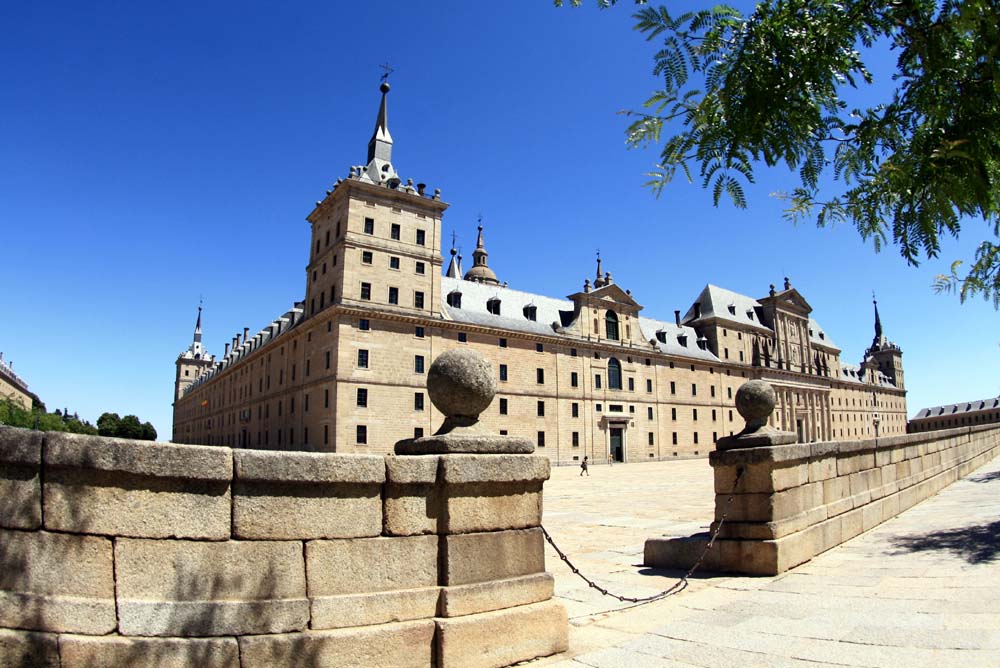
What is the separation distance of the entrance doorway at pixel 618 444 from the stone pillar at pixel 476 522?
4973 centimetres

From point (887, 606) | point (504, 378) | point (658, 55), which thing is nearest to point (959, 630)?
A: point (887, 606)

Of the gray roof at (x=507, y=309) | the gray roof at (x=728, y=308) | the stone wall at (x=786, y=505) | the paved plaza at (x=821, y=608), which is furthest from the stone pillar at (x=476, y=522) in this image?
the gray roof at (x=728, y=308)

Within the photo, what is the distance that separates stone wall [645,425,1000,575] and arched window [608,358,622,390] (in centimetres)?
4353

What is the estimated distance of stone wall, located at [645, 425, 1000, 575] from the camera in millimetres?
7215

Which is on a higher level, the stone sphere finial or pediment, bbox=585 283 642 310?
pediment, bbox=585 283 642 310

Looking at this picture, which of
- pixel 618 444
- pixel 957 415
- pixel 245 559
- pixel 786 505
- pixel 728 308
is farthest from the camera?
pixel 957 415

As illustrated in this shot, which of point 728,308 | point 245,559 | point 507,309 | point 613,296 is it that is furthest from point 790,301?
point 245,559

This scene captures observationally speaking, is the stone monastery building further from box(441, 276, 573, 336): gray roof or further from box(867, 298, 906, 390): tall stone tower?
box(867, 298, 906, 390): tall stone tower

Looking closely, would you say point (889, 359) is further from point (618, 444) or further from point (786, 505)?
point (786, 505)

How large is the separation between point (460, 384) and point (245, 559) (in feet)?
6.55

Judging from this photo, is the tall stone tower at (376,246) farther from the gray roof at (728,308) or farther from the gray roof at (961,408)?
the gray roof at (961,408)

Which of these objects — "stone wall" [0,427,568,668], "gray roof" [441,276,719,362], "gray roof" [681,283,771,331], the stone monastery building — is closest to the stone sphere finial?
"stone wall" [0,427,568,668]

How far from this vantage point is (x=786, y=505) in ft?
24.5

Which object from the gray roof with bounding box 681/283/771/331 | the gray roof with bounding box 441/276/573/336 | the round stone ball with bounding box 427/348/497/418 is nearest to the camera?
the round stone ball with bounding box 427/348/497/418
